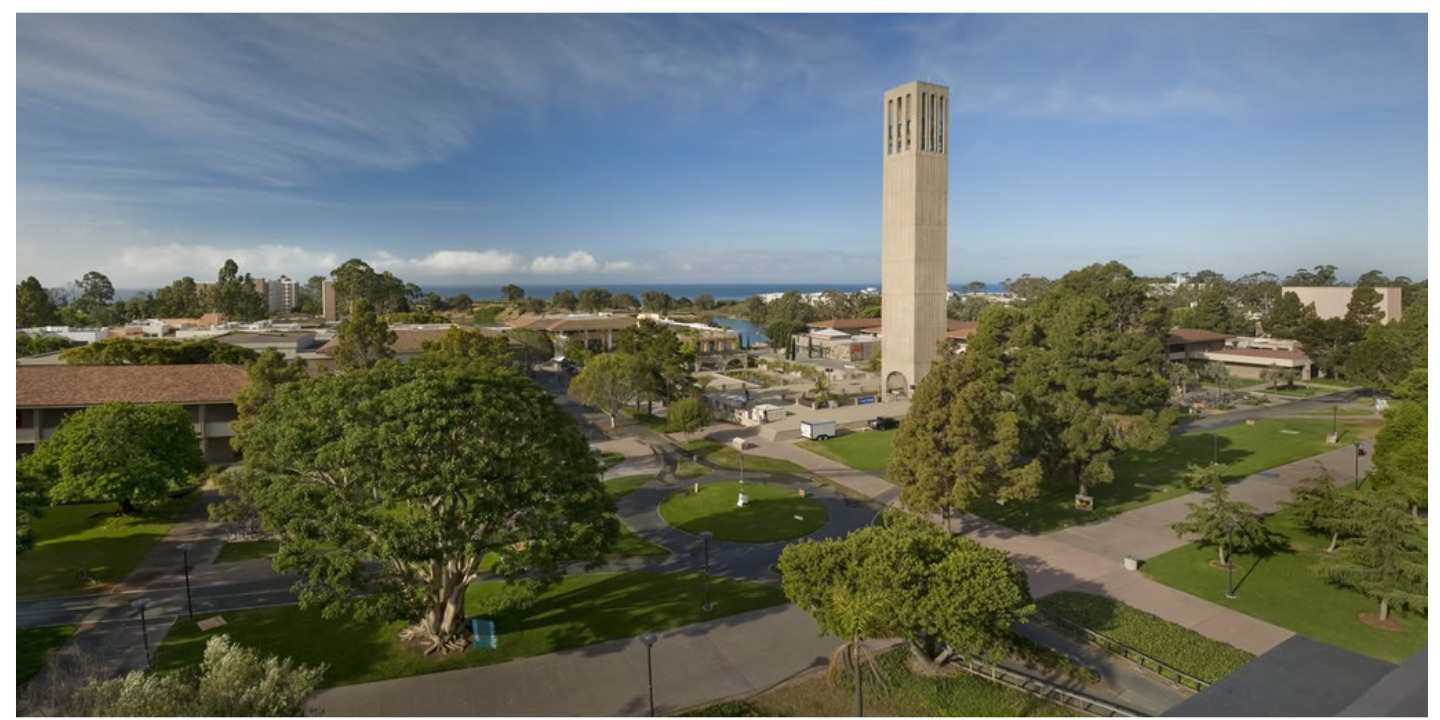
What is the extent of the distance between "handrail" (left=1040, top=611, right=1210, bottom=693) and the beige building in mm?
82839

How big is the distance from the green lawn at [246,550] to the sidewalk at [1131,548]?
22823 millimetres

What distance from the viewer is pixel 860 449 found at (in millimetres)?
42125

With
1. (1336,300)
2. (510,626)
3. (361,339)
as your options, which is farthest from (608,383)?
(1336,300)

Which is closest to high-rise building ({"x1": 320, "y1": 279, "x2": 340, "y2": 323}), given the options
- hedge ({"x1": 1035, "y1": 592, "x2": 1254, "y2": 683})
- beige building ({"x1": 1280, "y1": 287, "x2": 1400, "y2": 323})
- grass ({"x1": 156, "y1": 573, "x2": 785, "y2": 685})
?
grass ({"x1": 156, "y1": 573, "x2": 785, "y2": 685})

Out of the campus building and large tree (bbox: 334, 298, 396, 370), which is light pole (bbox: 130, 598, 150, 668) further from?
large tree (bbox: 334, 298, 396, 370)

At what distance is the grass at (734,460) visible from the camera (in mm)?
38000

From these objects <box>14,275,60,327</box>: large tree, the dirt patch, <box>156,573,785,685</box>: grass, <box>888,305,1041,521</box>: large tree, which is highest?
<box>14,275,60,327</box>: large tree

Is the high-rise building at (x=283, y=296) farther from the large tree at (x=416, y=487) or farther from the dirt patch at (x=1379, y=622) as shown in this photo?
the dirt patch at (x=1379, y=622)

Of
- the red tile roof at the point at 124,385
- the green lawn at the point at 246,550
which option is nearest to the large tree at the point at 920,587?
the green lawn at the point at 246,550

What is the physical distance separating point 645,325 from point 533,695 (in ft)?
139

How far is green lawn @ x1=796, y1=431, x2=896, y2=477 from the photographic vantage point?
127 ft

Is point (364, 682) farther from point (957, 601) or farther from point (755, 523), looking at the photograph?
point (755, 523)

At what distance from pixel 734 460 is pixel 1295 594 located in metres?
24.1

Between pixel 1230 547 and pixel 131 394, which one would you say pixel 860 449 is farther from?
pixel 131 394
